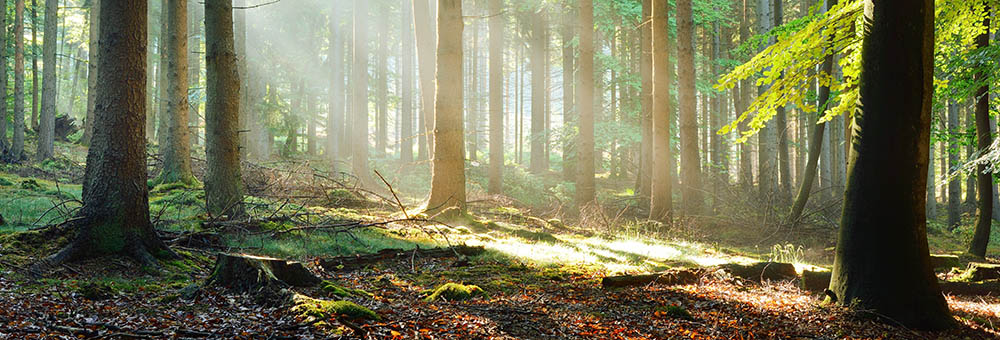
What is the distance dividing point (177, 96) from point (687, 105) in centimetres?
1261

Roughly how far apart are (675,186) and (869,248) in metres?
18.0

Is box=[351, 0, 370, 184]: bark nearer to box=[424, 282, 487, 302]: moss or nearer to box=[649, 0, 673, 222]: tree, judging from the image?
box=[649, 0, 673, 222]: tree

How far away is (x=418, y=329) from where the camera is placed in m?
4.20

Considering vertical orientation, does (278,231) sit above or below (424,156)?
below

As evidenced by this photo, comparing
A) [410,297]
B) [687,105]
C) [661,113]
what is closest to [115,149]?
[410,297]

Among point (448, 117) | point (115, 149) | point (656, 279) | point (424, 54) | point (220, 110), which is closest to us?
point (115, 149)

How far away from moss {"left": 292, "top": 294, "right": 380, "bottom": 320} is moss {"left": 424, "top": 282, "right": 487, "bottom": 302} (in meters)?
1.18

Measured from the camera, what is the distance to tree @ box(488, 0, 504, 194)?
65.6ft

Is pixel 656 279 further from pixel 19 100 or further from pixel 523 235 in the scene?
pixel 19 100

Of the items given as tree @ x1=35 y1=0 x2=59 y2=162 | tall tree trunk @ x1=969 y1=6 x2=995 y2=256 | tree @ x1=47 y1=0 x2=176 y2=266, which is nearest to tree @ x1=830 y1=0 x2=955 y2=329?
tall tree trunk @ x1=969 y1=6 x2=995 y2=256

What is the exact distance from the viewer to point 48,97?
2017 cm

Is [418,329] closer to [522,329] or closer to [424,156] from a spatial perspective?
[522,329]

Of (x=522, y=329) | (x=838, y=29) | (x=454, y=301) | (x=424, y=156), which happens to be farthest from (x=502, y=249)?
(x=424, y=156)

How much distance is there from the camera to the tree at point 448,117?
11609mm
